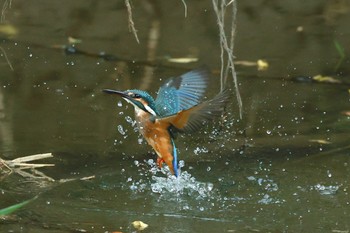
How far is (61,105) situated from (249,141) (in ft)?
4.48

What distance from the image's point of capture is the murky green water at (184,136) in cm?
451

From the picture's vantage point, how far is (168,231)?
13.9ft

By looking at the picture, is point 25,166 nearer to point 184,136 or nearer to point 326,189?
point 184,136

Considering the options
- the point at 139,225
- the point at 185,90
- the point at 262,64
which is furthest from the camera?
the point at 262,64

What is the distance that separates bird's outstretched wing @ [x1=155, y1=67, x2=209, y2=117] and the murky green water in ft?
1.34

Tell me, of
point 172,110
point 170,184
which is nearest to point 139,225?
point 170,184

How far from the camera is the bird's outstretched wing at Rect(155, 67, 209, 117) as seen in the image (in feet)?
16.4

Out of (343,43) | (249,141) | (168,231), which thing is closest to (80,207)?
(168,231)

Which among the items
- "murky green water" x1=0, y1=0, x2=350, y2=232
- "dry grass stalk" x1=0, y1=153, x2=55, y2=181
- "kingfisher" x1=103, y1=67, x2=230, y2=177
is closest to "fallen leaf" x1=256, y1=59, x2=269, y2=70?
"murky green water" x1=0, y1=0, x2=350, y2=232

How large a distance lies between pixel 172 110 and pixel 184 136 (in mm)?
774

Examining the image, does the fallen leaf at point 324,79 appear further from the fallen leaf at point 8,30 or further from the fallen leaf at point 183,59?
the fallen leaf at point 8,30

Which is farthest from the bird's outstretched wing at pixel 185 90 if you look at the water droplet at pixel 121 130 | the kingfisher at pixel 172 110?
the water droplet at pixel 121 130

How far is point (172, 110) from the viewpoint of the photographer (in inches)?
194

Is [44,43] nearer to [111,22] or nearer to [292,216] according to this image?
[111,22]
